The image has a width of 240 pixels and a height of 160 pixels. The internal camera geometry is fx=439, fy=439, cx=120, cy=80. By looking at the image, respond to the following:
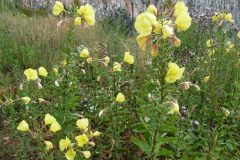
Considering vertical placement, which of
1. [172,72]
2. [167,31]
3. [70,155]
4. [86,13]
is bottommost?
[70,155]

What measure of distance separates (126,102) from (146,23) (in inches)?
66.7

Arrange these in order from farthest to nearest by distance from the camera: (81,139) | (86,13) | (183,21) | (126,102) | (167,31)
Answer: (126,102), (86,13), (81,139), (183,21), (167,31)

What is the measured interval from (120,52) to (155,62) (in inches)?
139

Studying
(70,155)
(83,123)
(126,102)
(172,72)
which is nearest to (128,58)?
(126,102)

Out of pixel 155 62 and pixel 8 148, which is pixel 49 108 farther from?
pixel 155 62

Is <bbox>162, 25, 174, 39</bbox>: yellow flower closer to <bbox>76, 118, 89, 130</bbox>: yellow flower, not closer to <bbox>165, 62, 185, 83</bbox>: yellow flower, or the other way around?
<bbox>165, 62, 185, 83</bbox>: yellow flower

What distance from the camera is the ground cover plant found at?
2338mm

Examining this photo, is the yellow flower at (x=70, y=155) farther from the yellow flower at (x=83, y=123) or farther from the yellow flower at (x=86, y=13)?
the yellow flower at (x=86, y=13)

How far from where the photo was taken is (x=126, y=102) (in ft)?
12.2

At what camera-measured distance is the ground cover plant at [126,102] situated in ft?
7.67

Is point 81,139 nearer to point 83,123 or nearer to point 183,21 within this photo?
point 83,123

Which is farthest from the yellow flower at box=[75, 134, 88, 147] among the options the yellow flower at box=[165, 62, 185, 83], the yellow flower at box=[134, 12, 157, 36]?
the yellow flower at box=[134, 12, 157, 36]

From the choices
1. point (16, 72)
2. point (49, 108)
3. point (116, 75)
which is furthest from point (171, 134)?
point (16, 72)

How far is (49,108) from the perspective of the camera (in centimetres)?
361
